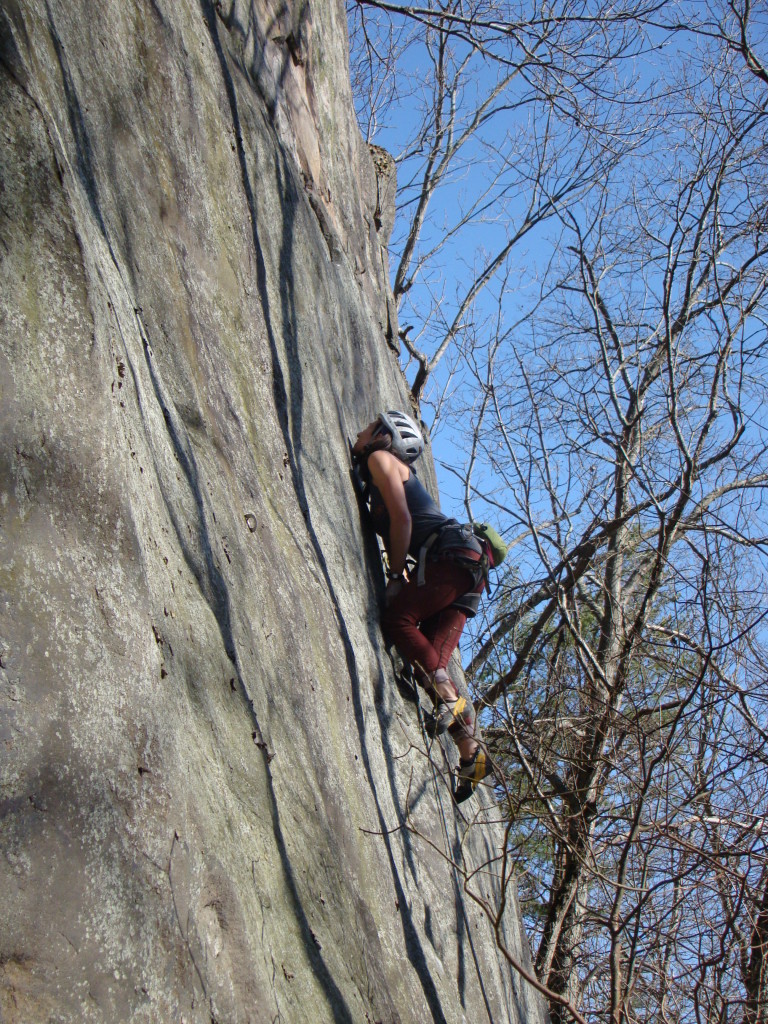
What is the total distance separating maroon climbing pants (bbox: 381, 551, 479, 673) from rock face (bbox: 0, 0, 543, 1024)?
0.15 meters

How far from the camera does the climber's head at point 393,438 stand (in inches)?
215

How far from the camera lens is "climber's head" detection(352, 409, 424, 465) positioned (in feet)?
18.0

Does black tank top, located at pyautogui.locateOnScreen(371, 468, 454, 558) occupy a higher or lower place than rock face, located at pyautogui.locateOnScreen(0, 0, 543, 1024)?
higher

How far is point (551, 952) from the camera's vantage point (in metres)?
7.34

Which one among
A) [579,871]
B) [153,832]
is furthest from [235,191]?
[579,871]

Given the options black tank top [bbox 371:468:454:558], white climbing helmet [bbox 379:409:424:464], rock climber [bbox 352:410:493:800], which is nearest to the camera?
rock climber [bbox 352:410:493:800]

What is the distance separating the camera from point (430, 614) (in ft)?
17.2

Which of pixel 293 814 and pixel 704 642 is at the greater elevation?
pixel 704 642

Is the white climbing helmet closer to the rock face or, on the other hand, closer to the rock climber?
the rock climber

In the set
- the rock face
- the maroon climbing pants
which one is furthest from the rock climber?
the rock face

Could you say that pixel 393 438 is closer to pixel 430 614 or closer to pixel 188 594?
pixel 430 614

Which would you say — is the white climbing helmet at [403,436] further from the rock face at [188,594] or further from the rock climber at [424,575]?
the rock face at [188,594]

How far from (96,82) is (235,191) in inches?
48.8

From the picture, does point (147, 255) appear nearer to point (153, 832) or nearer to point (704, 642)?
point (153, 832)
